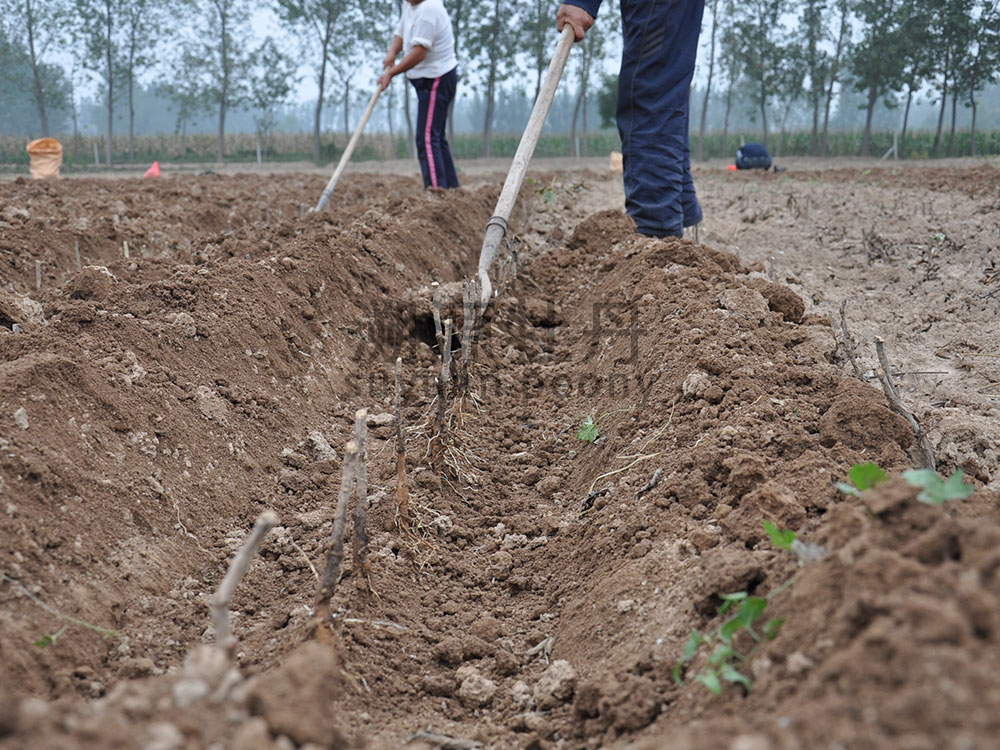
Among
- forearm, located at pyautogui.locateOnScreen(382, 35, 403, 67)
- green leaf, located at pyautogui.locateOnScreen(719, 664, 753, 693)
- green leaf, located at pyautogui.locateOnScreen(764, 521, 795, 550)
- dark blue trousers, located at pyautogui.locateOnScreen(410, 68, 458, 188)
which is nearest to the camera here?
green leaf, located at pyautogui.locateOnScreen(719, 664, 753, 693)

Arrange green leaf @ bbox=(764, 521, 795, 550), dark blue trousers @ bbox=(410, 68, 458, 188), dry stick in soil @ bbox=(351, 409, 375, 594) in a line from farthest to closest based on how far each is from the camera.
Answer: dark blue trousers @ bbox=(410, 68, 458, 188), dry stick in soil @ bbox=(351, 409, 375, 594), green leaf @ bbox=(764, 521, 795, 550)

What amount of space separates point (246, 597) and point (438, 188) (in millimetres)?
5622

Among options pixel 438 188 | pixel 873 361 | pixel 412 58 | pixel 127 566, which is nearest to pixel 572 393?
pixel 873 361

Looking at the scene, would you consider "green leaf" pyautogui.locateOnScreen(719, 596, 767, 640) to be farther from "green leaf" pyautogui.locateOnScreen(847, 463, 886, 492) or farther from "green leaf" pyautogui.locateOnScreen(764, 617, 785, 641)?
"green leaf" pyautogui.locateOnScreen(847, 463, 886, 492)

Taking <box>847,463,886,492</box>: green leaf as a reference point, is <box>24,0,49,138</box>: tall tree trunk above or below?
above

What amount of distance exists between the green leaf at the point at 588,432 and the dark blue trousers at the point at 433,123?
196 inches

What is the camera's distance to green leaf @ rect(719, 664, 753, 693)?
4.32 ft

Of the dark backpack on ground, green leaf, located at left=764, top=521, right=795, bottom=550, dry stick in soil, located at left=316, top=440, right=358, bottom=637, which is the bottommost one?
dry stick in soil, located at left=316, top=440, right=358, bottom=637

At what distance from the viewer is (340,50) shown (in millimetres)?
37469

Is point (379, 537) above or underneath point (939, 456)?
underneath

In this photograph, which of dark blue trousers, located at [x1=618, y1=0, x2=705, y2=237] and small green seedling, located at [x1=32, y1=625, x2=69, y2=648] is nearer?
small green seedling, located at [x1=32, y1=625, x2=69, y2=648]

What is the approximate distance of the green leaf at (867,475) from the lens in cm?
155

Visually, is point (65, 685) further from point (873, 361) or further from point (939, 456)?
point (873, 361)

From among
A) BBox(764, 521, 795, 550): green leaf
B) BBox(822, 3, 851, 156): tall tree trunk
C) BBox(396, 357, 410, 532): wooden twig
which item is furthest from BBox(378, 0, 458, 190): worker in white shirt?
BBox(822, 3, 851, 156): tall tree trunk
